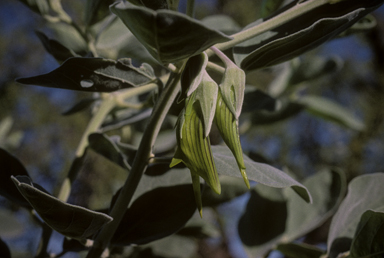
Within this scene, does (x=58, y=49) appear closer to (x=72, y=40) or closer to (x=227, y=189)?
(x=72, y=40)

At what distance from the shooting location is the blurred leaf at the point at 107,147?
48cm

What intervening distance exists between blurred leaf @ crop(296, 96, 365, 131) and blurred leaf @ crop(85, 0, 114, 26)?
1.99ft

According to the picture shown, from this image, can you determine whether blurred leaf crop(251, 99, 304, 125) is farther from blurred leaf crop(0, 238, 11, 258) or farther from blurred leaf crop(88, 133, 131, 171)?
blurred leaf crop(0, 238, 11, 258)

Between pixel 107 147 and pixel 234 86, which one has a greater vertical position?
pixel 234 86

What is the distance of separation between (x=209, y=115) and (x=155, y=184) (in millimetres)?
233

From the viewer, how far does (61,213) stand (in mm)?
353

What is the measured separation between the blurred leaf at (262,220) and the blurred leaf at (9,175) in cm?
43

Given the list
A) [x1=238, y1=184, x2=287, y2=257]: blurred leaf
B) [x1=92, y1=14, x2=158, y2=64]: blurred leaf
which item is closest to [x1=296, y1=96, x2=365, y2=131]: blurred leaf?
[x1=238, y1=184, x2=287, y2=257]: blurred leaf

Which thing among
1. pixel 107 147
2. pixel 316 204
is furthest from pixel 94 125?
pixel 316 204

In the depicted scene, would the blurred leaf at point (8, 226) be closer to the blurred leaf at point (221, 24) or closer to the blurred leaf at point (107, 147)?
the blurred leaf at point (107, 147)

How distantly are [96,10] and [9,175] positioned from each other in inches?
12.7

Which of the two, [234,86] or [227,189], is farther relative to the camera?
[227,189]

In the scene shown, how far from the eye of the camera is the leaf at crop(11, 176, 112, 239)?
0.33 m

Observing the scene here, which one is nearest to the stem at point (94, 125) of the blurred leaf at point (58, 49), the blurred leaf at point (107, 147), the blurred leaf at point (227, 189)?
the blurred leaf at point (107, 147)
